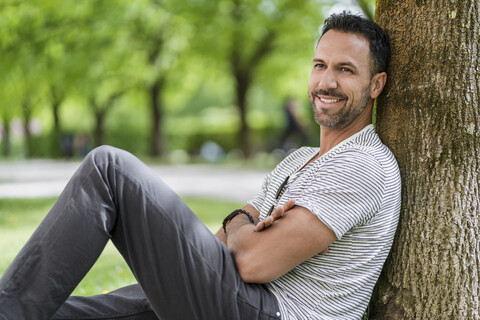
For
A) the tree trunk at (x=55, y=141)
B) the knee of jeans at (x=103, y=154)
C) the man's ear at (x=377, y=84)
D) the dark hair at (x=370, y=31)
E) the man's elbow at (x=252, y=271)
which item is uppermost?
the dark hair at (x=370, y=31)

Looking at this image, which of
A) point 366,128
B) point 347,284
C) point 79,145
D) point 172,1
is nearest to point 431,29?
point 366,128

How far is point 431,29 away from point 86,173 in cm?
181

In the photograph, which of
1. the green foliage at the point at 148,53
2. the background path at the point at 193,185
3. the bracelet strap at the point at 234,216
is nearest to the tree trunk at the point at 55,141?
the green foliage at the point at 148,53

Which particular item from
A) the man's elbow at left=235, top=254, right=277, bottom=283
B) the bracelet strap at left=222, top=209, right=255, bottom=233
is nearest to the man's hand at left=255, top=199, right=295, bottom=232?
the man's elbow at left=235, top=254, right=277, bottom=283

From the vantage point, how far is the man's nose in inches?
114

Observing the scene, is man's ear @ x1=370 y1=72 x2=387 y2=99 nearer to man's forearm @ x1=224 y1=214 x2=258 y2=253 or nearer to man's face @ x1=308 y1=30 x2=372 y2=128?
man's face @ x1=308 y1=30 x2=372 y2=128

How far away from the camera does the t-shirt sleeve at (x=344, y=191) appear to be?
248 cm

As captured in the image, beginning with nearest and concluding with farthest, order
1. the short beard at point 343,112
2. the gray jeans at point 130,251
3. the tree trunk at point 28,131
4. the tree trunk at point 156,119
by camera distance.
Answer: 1. the gray jeans at point 130,251
2. the short beard at point 343,112
3. the tree trunk at point 156,119
4. the tree trunk at point 28,131

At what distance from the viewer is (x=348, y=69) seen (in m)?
2.91

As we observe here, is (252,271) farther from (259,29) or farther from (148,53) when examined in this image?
(259,29)

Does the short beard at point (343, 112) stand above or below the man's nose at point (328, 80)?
below

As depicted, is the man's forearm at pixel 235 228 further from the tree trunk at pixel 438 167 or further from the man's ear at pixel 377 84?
the man's ear at pixel 377 84

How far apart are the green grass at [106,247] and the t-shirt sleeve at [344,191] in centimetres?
258

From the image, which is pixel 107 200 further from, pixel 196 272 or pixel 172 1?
pixel 172 1
